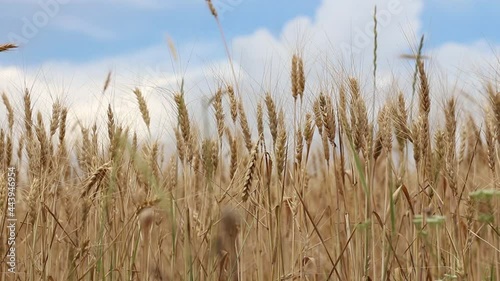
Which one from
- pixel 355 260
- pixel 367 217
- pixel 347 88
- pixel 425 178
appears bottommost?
pixel 355 260

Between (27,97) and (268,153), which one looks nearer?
(268,153)

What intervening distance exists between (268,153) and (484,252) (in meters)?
1.85

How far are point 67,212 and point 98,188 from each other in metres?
0.61

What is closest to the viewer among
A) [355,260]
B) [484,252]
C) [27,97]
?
[355,260]

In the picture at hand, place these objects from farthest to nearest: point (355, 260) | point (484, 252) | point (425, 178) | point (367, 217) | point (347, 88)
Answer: point (484, 252)
point (425, 178)
point (347, 88)
point (355, 260)
point (367, 217)

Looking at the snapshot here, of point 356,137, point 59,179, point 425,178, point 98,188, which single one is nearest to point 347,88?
point 356,137

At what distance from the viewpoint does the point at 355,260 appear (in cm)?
264

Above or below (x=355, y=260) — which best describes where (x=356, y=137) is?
above

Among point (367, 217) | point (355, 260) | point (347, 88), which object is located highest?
point (347, 88)

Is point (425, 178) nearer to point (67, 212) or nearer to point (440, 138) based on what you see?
point (440, 138)

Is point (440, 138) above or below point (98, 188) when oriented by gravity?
above

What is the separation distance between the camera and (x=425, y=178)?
2998 millimetres

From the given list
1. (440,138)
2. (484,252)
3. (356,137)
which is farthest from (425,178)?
(484,252)

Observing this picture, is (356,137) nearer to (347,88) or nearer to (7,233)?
(347,88)
